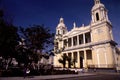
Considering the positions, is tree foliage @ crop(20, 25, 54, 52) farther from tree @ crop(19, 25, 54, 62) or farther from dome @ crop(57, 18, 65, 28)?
dome @ crop(57, 18, 65, 28)

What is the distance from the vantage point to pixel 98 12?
163ft

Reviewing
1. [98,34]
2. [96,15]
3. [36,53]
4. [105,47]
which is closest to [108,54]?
[105,47]

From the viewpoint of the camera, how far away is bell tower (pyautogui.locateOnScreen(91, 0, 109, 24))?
159ft

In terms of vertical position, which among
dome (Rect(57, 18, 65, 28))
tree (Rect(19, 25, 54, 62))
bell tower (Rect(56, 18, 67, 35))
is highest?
dome (Rect(57, 18, 65, 28))

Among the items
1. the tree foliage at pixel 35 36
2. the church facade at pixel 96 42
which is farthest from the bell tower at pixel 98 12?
the tree foliage at pixel 35 36

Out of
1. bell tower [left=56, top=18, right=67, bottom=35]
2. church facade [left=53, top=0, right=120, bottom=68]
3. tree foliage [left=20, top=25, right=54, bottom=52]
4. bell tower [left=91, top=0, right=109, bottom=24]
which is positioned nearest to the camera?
tree foliage [left=20, top=25, right=54, bottom=52]

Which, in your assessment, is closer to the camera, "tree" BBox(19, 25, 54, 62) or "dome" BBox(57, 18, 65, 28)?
"tree" BBox(19, 25, 54, 62)

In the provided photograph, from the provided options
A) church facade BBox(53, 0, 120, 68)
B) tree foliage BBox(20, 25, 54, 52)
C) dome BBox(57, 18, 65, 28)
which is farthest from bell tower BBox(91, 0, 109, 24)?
tree foliage BBox(20, 25, 54, 52)

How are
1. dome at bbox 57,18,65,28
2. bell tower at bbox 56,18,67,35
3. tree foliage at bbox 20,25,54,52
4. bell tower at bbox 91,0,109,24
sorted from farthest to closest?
dome at bbox 57,18,65,28 < bell tower at bbox 56,18,67,35 < bell tower at bbox 91,0,109,24 < tree foliage at bbox 20,25,54,52

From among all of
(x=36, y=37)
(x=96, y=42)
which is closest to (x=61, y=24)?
(x=96, y=42)

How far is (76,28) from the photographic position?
57438 millimetres

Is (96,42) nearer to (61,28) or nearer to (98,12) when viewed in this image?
(98,12)

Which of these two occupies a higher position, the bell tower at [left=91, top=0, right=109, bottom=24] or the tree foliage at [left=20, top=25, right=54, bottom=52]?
the bell tower at [left=91, top=0, right=109, bottom=24]

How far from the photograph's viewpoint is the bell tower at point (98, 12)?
1906 inches
